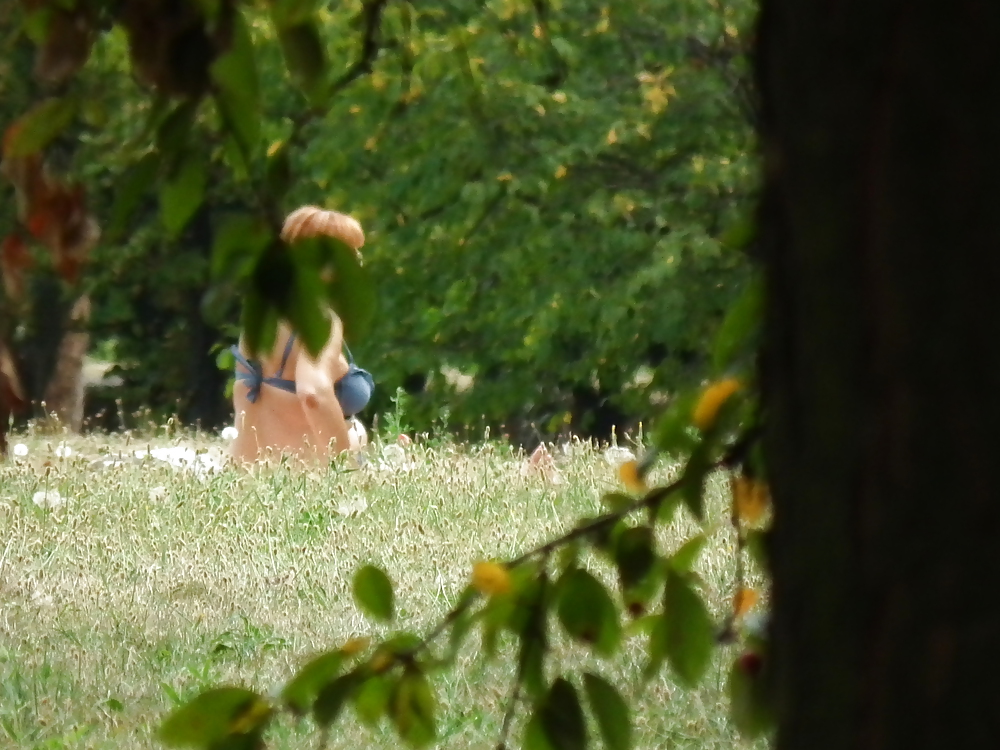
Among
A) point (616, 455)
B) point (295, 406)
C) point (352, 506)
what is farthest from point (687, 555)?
point (295, 406)

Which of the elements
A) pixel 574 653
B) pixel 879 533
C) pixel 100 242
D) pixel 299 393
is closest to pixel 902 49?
pixel 879 533

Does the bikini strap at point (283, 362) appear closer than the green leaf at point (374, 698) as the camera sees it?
No

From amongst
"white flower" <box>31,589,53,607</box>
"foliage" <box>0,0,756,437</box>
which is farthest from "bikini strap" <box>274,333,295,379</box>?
"white flower" <box>31,589,53,607</box>

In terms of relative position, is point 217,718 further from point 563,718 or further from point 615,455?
point 615,455

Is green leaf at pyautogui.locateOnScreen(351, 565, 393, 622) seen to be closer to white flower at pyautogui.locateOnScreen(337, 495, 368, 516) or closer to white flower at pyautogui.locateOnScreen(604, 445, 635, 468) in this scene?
white flower at pyautogui.locateOnScreen(337, 495, 368, 516)

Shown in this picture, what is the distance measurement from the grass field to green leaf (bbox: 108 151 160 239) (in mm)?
1799

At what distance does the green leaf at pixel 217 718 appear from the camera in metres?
1.62

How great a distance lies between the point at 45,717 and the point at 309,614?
4.02ft

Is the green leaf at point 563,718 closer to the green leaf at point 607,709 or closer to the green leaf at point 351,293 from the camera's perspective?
the green leaf at point 607,709

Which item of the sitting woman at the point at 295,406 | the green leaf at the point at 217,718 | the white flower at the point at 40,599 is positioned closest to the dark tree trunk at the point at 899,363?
the green leaf at the point at 217,718

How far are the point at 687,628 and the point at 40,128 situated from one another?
80 centimetres

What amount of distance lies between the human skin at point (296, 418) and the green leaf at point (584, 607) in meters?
6.84

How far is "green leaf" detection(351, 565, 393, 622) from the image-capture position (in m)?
1.68

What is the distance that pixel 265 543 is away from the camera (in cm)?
632
